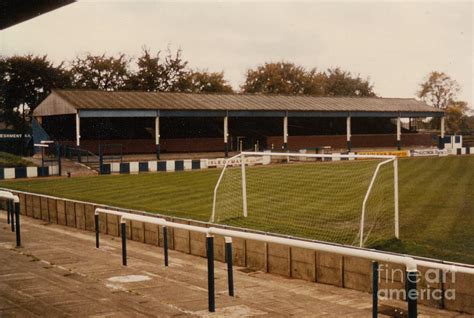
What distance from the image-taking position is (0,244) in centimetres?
1150

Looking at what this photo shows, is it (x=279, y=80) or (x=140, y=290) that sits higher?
(x=279, y=80)

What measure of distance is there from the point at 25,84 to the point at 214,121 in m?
16.6

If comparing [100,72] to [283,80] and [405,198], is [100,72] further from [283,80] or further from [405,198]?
[405,198]

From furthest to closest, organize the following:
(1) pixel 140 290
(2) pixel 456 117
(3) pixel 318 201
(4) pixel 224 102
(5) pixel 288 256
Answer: (2) pixel 456 117 < (4) pixel 224 102 < (3) pixel 318 201 < (5) pixel 288 256 < (1) pixel 140 290

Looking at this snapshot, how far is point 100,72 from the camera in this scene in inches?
2308

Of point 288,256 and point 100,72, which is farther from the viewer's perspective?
point 100,72

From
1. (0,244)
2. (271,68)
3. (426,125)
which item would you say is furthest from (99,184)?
(426,125)

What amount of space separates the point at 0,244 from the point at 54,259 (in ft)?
7.51

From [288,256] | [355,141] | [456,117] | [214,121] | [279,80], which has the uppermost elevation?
[279,80]

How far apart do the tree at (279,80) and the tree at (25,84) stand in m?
29.8

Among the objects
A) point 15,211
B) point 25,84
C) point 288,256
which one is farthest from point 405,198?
point 25,84

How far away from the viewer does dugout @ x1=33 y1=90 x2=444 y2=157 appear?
3884 cm

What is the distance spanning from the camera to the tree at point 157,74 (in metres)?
60.2

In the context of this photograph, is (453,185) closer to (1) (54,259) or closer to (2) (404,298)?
(2) (404,298)
